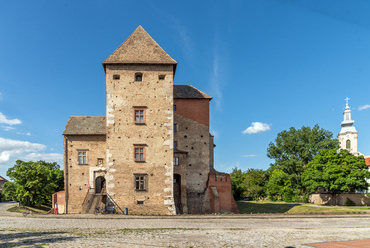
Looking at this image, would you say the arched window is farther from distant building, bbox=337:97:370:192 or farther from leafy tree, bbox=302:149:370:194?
leafy tree, bbox=302:149:370:194

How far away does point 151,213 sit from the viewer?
91.0ft

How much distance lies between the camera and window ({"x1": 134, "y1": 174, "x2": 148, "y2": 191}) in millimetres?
28391

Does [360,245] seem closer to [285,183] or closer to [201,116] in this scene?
[201,116]

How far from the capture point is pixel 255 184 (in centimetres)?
6875

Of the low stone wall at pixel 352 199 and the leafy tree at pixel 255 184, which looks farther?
the leafy tree at pixel 255 184

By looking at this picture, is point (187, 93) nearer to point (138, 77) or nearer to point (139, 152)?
point (138, 77)

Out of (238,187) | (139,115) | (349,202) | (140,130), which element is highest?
(139,115)

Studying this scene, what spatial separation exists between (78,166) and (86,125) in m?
4.85

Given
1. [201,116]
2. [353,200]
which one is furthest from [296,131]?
[201,116]

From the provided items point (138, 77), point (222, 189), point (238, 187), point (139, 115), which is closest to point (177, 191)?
point (222, 189)

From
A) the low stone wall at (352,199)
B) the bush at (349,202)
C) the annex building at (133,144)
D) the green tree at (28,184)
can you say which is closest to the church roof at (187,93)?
the annex building at (133,144)

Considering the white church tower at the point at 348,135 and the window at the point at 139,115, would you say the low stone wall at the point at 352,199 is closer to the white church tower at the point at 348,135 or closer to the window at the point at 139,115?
the window at the point at 139,115

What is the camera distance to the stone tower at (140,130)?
2825 cm

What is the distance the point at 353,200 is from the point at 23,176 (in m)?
47.2
